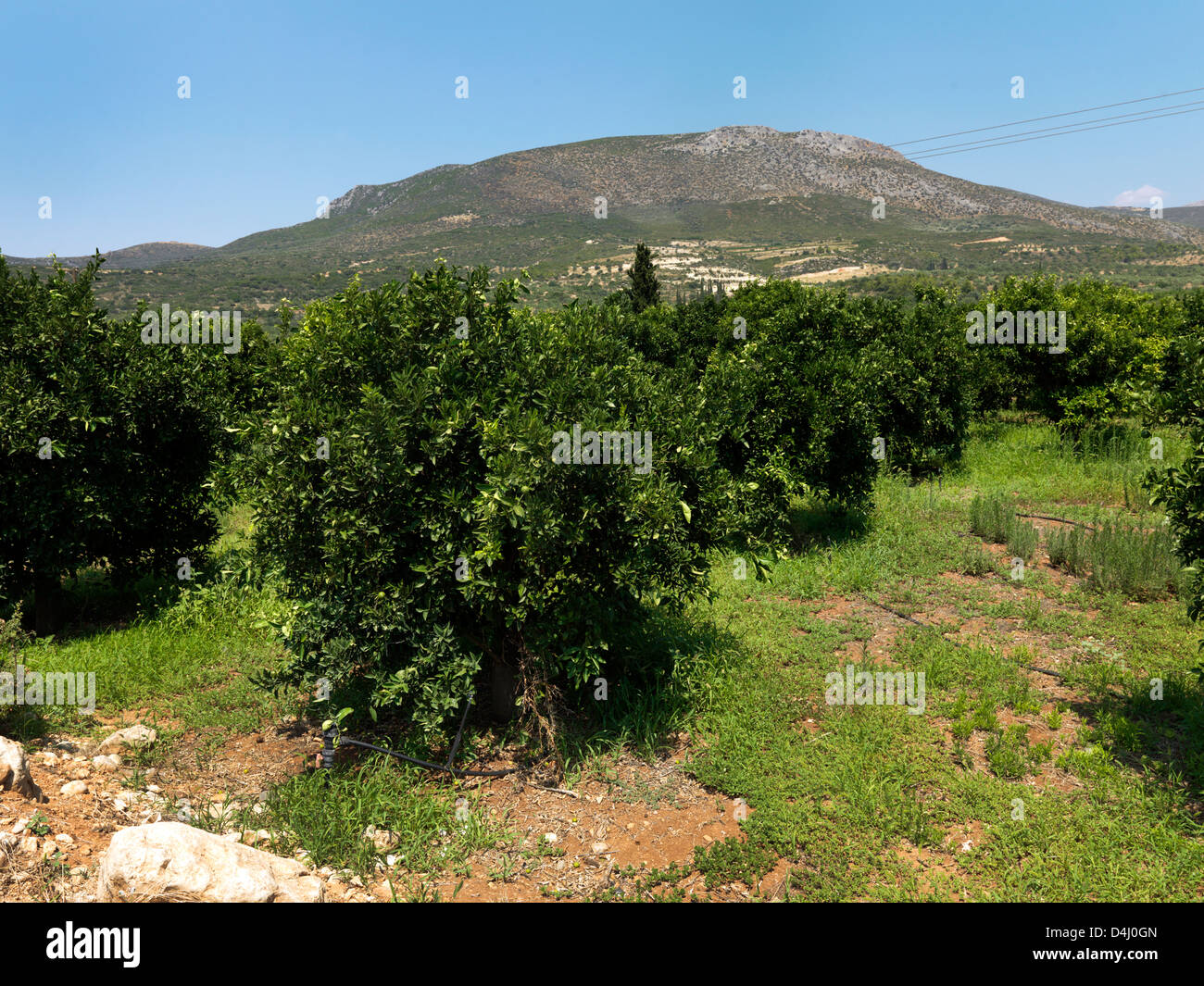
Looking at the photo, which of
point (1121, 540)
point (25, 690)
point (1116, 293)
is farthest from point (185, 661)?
point (1116, 293)

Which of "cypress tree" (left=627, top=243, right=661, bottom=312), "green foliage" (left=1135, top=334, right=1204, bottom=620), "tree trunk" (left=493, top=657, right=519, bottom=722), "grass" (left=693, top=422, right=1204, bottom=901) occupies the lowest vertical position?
"grass" (left=693, top=422, right=1204, bottom=901)

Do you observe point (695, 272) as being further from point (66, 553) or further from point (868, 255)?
point (66, 553)

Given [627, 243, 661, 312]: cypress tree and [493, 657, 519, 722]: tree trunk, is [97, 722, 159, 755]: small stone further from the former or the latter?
[627, 243, 661, 312]: cypress tree

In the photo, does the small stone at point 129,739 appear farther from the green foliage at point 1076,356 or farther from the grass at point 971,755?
the green foliage at point 1076,356

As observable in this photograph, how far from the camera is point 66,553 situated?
7992 millimetres

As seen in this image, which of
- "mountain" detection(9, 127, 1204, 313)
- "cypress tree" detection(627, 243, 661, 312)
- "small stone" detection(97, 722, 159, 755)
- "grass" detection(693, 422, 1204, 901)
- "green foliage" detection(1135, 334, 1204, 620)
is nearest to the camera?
"grass" detection(693, 422, 1204, 901)

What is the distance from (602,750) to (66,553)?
6.61m

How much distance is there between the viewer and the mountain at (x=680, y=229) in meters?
85.7

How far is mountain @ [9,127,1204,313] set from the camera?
85.7 m

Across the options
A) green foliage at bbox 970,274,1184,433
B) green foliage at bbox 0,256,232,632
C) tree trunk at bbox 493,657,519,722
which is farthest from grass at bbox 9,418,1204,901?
green foliage at bbox 970,274,1184,433

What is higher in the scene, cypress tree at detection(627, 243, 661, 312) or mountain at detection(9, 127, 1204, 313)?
mountain at detection(9, 127, 1204, 313)

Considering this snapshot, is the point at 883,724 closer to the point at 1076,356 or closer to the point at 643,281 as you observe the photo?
the point at 1076,356

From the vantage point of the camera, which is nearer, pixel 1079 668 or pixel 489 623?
pixel 489 623

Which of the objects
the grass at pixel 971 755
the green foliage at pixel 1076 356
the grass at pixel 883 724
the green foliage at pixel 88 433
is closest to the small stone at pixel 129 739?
the grass at pixel 883 724
